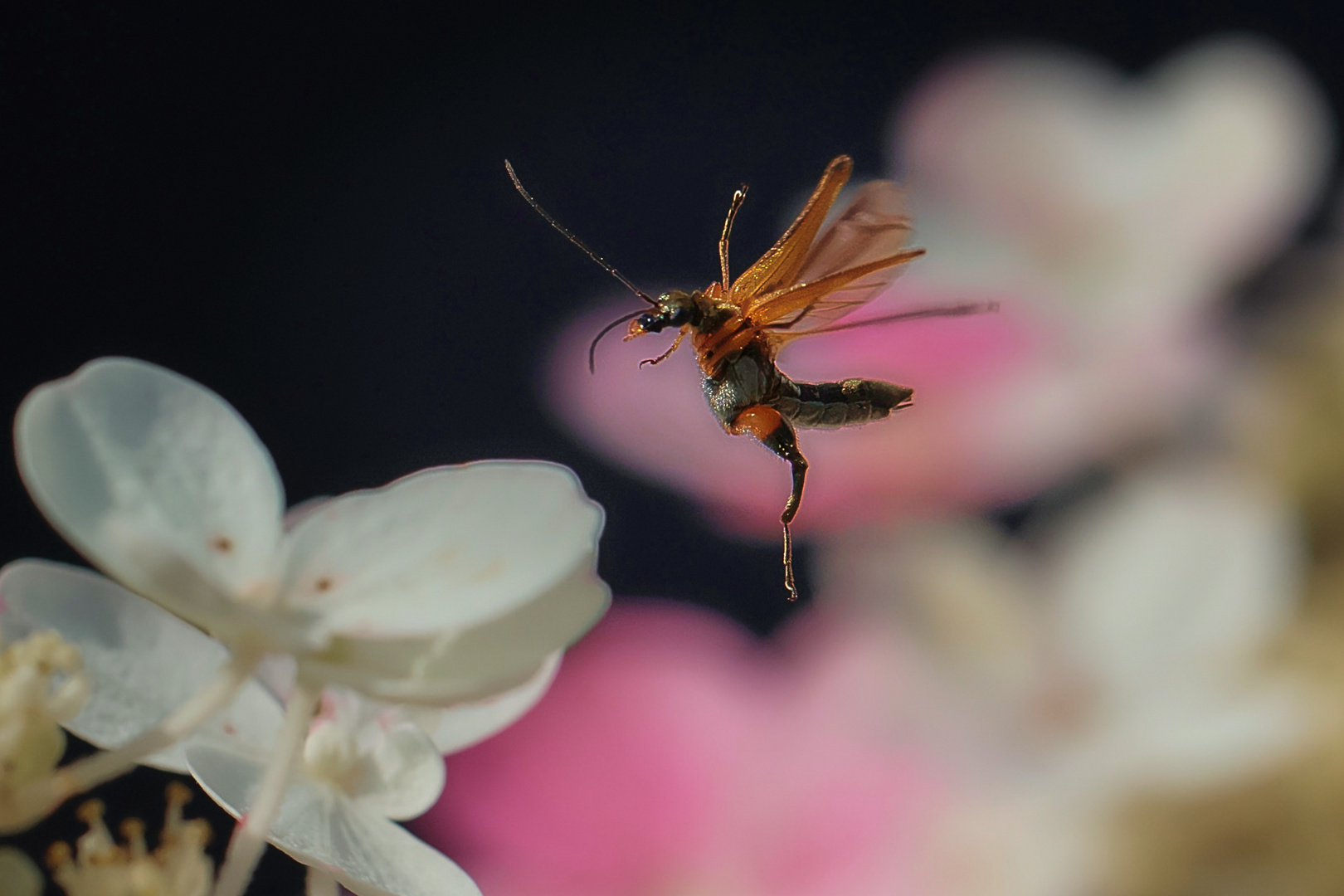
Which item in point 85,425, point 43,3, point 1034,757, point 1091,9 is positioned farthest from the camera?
point 1091,9

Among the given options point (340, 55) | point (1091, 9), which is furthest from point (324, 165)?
point (1091, 9)

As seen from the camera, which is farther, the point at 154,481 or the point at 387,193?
the point at 387,193

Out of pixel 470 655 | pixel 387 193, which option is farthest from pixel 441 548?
pixel 387 193

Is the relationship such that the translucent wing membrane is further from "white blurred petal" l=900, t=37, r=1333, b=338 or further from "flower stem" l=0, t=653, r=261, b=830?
"white blurred petal" l=900, t=37, r=1333, b=338

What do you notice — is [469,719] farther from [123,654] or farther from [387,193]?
[387,193]

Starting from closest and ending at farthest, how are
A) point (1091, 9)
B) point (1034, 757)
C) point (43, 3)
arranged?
point (1034, 757)
point (43, 3)
point (1091, 9)

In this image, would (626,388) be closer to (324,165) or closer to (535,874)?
(535,874)

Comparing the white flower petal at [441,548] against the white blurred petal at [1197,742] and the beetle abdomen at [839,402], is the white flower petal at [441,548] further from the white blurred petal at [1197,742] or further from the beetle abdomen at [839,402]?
the white blurred petal at [1197,742]
